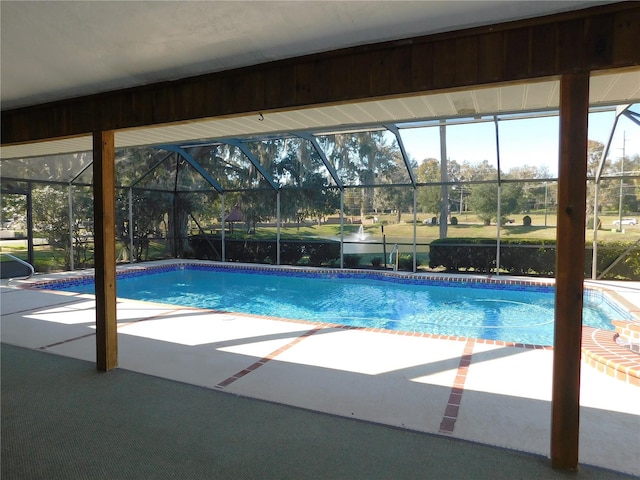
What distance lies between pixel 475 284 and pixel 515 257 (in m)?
1.46

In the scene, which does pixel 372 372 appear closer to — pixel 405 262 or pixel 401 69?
pixel 401 69

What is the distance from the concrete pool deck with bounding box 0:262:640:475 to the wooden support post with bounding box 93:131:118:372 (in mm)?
312

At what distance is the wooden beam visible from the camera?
2.05 meters

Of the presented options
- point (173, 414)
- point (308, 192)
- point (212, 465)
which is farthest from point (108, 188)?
point (308, 192)

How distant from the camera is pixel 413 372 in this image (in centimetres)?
371

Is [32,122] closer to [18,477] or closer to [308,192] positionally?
[18,477]

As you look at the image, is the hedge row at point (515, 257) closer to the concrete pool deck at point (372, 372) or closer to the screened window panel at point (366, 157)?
the screened window panel at point (366, 157)

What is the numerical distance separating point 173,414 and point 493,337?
5187mm

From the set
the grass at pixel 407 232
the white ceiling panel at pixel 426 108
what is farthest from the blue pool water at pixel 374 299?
the white ceiling panel at pixel 426 108

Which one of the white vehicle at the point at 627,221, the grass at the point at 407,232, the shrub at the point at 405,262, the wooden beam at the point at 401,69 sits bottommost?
the shrub at the point at 405,262

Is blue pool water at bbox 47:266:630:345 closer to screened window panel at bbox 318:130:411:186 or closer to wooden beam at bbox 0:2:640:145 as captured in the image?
screened window panel at bbox 318:130:411:186

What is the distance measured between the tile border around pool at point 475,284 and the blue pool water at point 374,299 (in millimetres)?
Result: 81

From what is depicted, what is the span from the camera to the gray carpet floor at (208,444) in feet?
7.32

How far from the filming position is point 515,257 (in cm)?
1005
